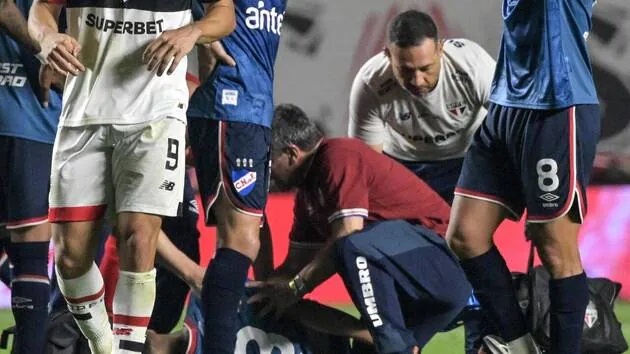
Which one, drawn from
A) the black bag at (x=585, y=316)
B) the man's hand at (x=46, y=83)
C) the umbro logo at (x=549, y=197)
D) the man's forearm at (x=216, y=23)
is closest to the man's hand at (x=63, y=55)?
the man's forearm at (x=216, y=23)

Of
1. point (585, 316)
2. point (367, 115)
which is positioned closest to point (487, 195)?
point (585, 316)

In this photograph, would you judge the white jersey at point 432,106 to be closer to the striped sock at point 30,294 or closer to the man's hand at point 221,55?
the man's hand at point 221,55

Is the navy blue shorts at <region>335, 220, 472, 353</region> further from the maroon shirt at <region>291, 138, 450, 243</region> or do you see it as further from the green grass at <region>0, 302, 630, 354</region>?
the green grass at <region>0, 302, 630, 354</region>

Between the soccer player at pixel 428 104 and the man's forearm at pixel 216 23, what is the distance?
4.11 feet

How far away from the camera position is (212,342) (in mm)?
4637

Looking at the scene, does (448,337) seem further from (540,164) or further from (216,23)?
(216,23)

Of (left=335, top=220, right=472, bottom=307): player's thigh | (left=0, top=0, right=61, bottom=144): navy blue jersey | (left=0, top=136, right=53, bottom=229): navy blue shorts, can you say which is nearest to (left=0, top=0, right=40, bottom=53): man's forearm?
(left=0, top=0, right=61, bottom=144): navy blue jersey

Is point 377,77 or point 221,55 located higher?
point 221,55

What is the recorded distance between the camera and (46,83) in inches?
196

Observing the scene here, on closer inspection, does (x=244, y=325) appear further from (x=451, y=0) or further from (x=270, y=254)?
(x=451, y=0)

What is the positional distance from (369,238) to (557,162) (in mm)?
695

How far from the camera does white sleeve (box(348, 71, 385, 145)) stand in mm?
5969

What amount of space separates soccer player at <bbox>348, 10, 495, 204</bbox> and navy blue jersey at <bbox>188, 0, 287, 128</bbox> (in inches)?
30.6

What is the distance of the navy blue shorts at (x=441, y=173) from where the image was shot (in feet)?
19.9
